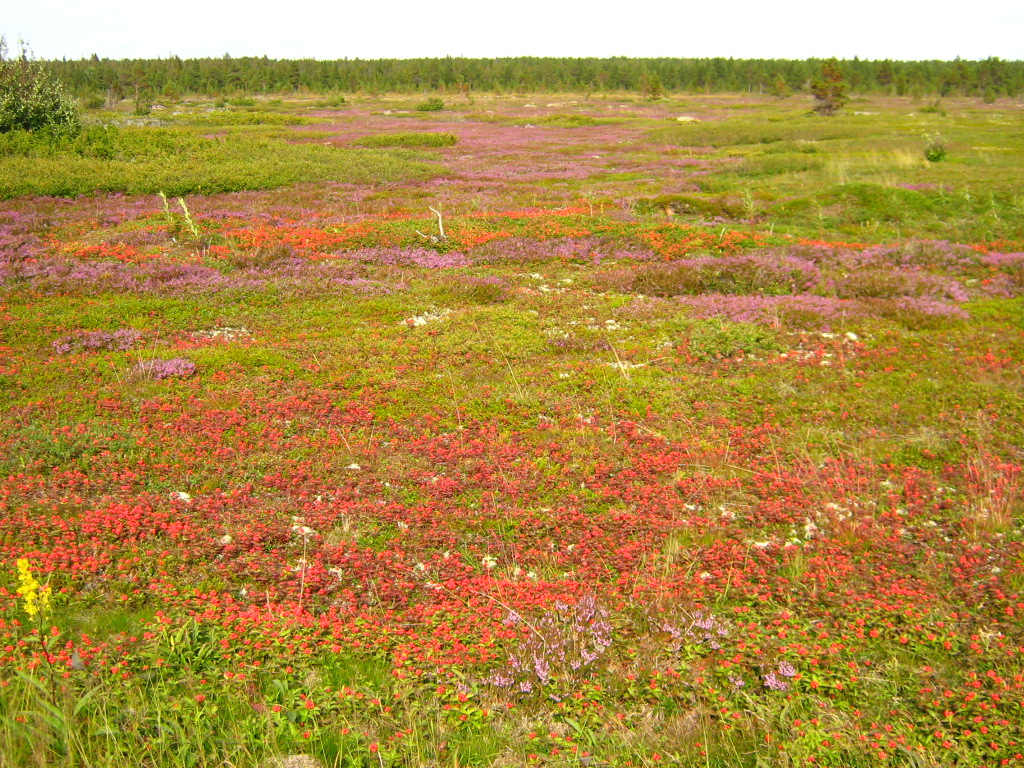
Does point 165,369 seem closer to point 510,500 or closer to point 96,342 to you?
point 96,342

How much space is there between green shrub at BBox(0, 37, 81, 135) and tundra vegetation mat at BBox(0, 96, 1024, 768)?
1923cm

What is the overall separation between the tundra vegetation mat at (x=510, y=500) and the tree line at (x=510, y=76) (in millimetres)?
105292

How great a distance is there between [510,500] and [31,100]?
41.5 meters

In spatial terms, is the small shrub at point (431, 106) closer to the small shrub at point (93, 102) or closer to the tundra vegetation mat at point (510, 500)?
the small shrub at point (93, 102)

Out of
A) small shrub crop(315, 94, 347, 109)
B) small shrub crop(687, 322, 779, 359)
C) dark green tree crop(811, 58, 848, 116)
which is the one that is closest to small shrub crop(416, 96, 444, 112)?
small shrub crop(315, 94, 347, 109)

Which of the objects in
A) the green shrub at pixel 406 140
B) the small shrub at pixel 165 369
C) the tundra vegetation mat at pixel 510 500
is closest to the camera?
the tundra vegetation mat at pixel 510 500

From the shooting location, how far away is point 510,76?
5773 inches

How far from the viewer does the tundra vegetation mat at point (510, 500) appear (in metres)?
4.93

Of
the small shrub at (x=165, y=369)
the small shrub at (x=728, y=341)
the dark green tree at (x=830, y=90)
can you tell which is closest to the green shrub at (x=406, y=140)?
the small shrub at (x=165, y=369)

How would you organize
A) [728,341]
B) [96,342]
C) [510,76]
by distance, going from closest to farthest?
1. [96,342]
2. [728,341]
3. [510,76]

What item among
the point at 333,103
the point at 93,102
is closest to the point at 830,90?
the point at 333,103

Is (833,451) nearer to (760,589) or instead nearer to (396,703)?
(760,589)

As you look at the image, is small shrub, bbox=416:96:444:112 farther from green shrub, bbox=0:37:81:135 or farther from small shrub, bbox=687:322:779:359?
small shrub, bbox=687:322:779:359

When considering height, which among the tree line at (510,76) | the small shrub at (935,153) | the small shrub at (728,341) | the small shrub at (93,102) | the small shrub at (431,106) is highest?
the tree line at (510,76)
